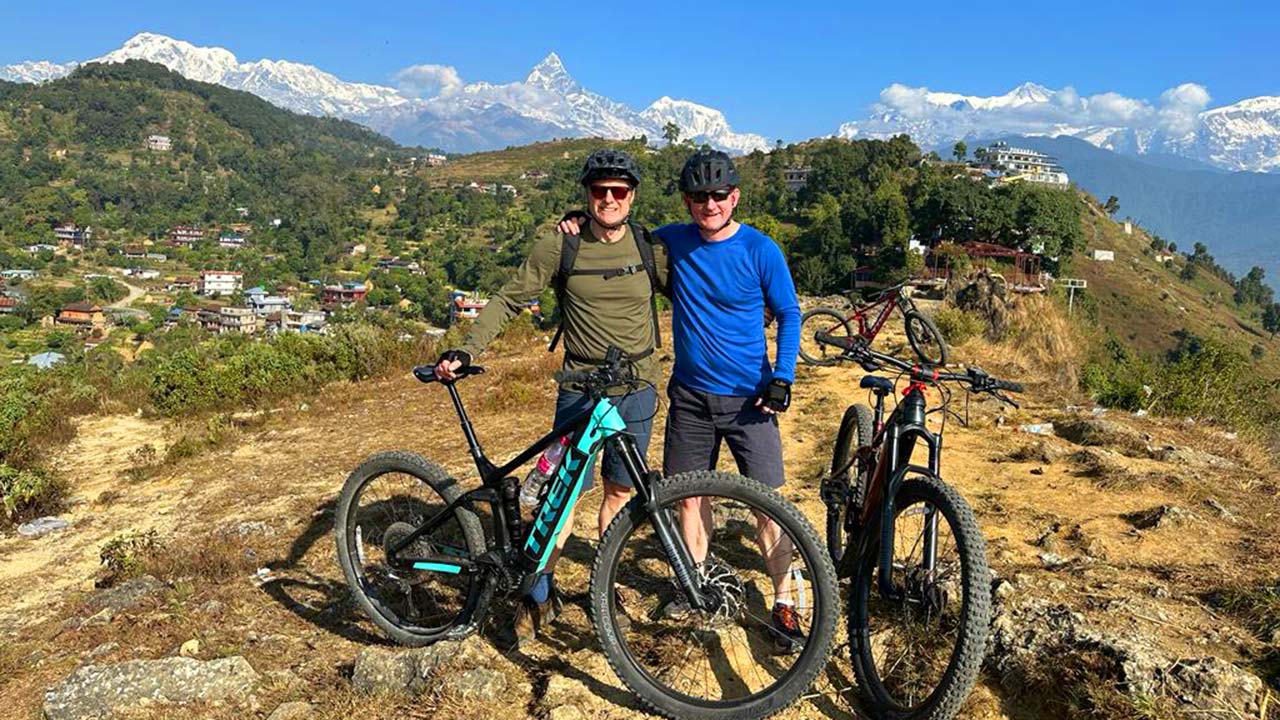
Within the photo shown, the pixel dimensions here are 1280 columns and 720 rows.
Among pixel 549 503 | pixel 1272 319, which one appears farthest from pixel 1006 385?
pixel 1272 319

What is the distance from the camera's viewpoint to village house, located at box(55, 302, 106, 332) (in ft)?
242

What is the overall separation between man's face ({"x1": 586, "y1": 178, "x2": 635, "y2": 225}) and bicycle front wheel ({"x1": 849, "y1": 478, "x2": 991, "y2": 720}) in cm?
174

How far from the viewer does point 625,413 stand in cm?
336

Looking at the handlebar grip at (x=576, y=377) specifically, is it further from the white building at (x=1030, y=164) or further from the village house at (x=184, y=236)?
the white building at (x=1030, y=164)

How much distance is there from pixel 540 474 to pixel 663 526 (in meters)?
0.69

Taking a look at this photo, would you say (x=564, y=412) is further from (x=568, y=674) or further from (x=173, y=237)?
(x=173, y=237)

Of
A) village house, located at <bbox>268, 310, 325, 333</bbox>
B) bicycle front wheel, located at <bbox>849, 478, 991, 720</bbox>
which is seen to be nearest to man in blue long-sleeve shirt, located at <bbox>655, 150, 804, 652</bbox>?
bicycle front wheel, located at <bbox>849, 478, 991, 720</bbox>

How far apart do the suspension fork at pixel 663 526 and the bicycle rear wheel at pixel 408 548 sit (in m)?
0.99

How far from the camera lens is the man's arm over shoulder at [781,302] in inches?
127

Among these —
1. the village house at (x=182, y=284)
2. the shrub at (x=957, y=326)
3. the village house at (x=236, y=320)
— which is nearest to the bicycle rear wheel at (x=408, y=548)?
the shrub at (x=957, y=326)

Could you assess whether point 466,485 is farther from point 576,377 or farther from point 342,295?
point 342,295

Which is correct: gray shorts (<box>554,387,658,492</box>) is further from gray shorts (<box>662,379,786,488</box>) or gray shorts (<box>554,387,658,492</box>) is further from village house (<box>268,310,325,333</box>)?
village house (<box>268,310,325,333</box>)

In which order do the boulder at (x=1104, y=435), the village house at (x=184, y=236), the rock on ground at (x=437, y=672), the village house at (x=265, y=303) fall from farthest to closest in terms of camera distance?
the village house at (x=184, y=236) → the village house at (x=265, y=303) → the boulder at (x=1104, y=435) → the rock on ground at (x=437, y=672)

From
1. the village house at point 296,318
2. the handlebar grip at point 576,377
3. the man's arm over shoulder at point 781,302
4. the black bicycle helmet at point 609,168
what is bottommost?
the village house at point 296,318
